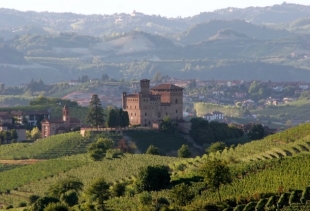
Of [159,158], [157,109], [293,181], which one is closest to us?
[293,181]

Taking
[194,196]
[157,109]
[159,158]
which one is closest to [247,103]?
[157,109]

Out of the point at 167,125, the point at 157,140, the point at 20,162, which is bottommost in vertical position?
the point at 20,162

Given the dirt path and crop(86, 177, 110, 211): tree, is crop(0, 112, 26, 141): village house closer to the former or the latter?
the dirt path

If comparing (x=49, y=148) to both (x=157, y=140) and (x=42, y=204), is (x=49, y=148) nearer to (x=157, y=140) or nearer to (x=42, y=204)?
(x=157, y=140)


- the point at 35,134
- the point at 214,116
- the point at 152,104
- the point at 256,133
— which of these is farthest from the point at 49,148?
the point at 214,116

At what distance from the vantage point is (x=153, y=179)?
48625mm

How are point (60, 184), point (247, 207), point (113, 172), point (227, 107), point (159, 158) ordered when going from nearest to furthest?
point (247, 207) < point (60, 184) < point (113, 172) < point (159, 158) < point (227, 107)

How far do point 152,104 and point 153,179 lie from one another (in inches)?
1506

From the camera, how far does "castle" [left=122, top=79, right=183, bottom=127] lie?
86.4 metres

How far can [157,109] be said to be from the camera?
8719 centimetres

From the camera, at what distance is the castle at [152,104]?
8638 centimetres

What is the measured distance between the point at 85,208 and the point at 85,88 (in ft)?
442

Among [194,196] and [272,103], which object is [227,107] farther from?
[194,196]

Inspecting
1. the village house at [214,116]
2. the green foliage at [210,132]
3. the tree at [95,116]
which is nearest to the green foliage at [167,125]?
the green foliage at [210,132]
